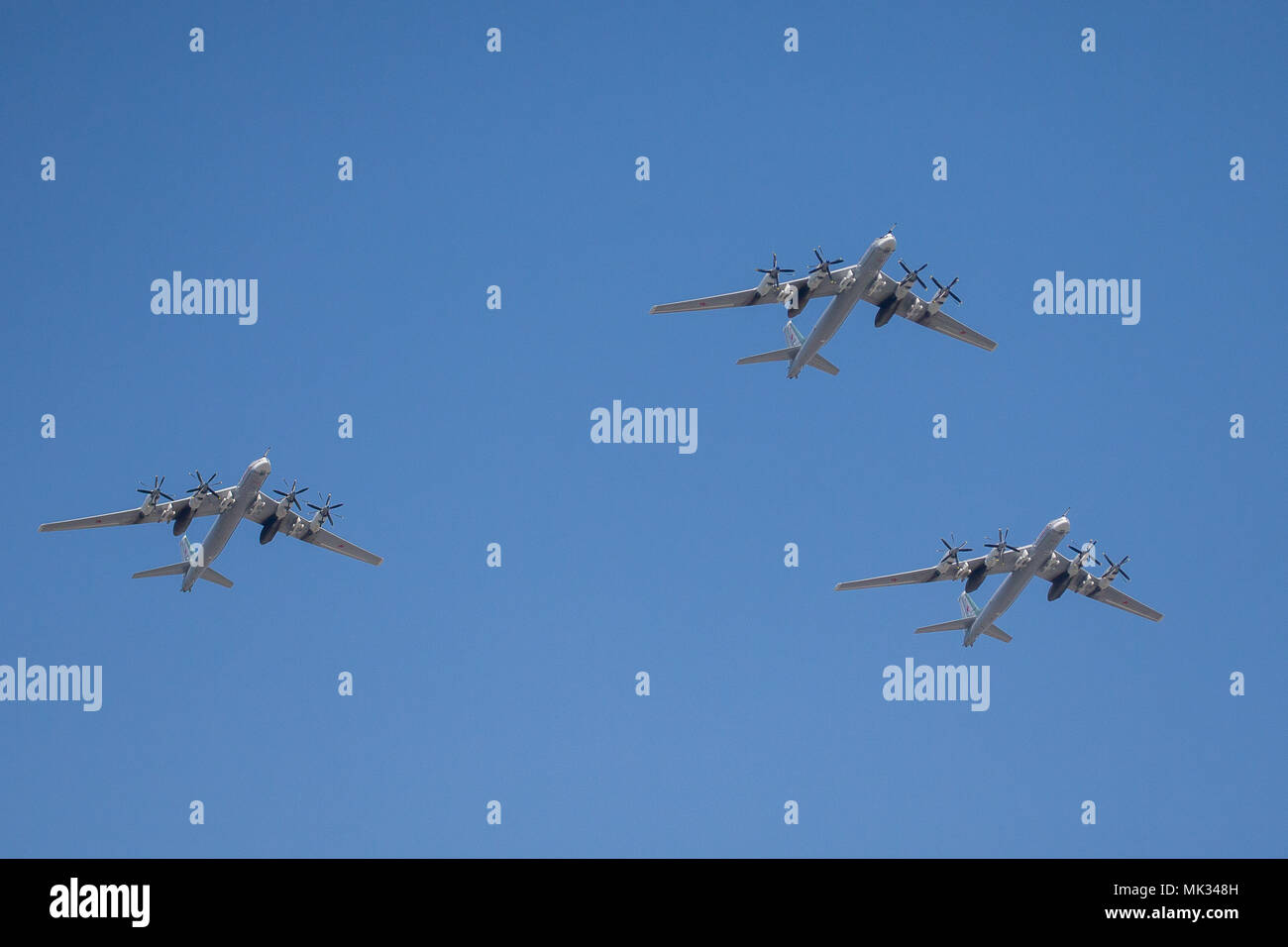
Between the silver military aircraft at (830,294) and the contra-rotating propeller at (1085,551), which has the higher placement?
the silver military aircraft at (830,294)

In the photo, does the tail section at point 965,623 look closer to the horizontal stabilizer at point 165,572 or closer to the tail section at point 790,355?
the tail section at point 790,355

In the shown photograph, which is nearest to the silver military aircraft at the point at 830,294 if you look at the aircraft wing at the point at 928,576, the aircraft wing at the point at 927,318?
the aircraft wing at the point at 927,318

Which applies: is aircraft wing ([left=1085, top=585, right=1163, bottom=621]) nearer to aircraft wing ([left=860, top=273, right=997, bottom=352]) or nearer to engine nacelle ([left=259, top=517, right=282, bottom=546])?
aircraft wing ([left=860, top=273, right=997, bottom=352])

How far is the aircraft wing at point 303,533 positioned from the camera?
67188 mm

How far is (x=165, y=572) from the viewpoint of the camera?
221ft

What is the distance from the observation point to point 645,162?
66375 mm

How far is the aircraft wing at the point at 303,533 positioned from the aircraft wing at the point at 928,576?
2314 cm

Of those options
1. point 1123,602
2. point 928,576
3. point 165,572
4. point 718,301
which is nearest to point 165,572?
point 165,572

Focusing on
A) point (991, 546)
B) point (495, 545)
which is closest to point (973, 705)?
point (991, 546)

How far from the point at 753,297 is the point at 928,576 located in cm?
1542

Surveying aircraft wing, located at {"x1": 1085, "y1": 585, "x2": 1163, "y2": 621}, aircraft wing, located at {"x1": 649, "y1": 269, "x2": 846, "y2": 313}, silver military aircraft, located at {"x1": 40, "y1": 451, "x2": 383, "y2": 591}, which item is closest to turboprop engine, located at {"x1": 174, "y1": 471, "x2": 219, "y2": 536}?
silver military aircraft, located at {"x1": 40, "y1": 451, "x2": 383, "y2": 591}

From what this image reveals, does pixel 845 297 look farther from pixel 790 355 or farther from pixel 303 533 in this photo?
pixel 303 533

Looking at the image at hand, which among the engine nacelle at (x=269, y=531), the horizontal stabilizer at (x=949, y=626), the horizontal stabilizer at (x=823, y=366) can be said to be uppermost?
the horizontal stabilizer at (x=823, y=366)
